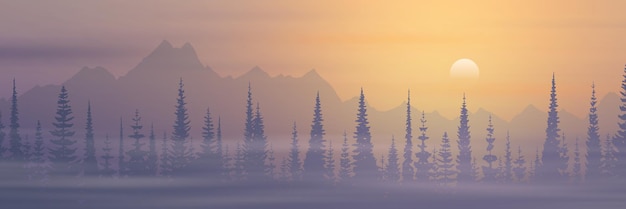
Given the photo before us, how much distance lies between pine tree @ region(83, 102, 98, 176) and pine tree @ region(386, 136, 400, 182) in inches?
1193

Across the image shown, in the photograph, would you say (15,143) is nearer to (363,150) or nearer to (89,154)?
(89,154)

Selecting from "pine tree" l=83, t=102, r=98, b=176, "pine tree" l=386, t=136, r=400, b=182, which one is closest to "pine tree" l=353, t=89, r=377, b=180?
"pine tree" l=386, t=136, r=400, b=182

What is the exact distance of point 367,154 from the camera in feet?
364

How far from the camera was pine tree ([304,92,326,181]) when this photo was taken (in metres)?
109

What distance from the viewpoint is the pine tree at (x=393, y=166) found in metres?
114

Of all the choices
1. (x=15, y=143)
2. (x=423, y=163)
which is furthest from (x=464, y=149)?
(x=15, y=143)

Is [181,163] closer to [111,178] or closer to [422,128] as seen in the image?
[111,178]

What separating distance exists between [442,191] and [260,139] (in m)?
20.3

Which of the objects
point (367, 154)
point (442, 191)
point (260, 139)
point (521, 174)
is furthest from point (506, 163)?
point (260, 139)

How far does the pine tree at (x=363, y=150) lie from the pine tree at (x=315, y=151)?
355cm

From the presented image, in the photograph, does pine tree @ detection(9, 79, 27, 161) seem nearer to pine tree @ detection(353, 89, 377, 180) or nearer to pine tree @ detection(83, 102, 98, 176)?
pine tree @ detection(83, 102, 98, 176)

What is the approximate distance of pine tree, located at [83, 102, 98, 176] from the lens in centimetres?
10262

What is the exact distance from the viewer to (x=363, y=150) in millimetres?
109875

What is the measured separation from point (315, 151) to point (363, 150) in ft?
15.8
